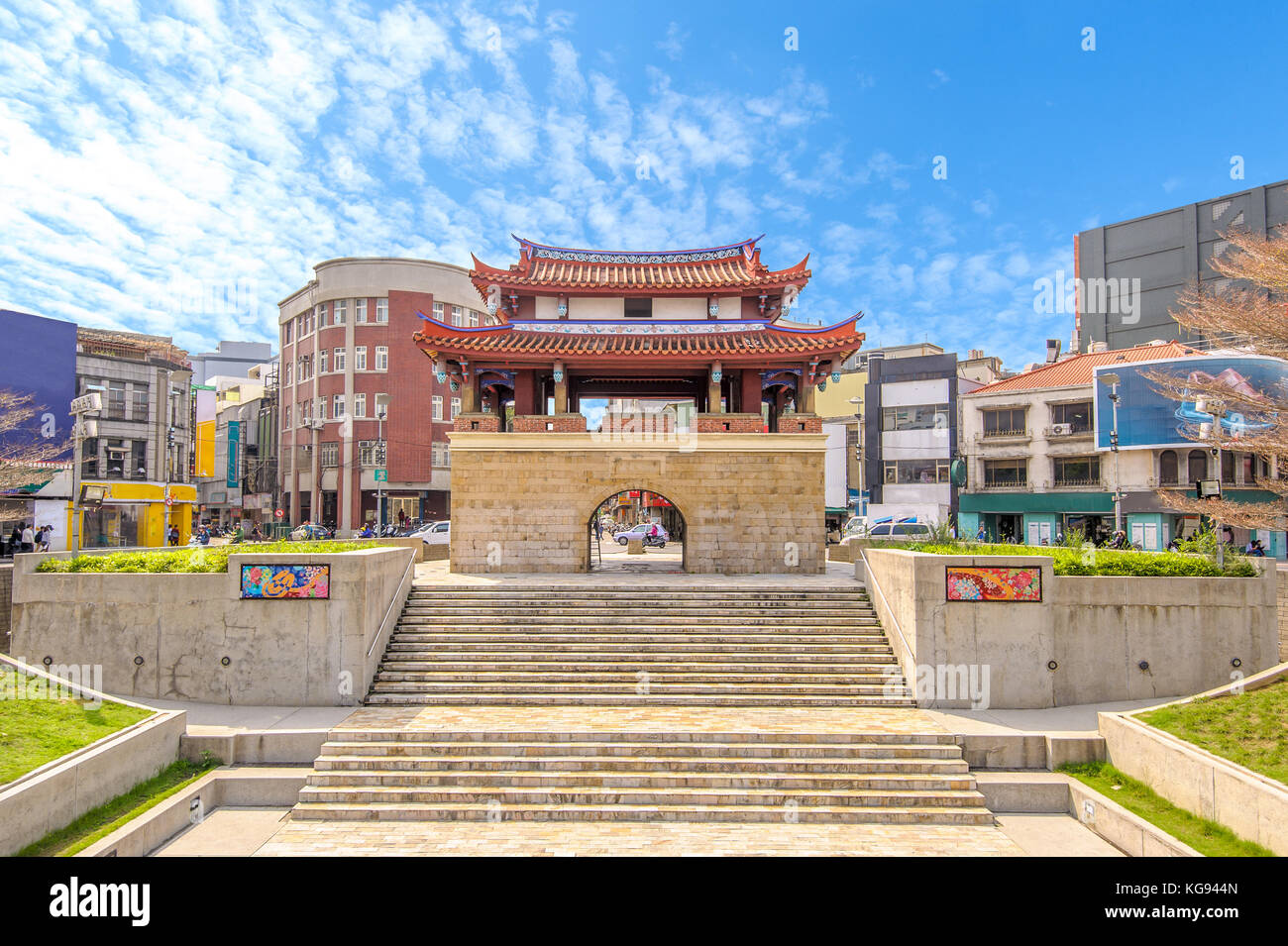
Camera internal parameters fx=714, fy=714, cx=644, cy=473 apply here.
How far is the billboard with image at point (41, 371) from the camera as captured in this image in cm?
3384

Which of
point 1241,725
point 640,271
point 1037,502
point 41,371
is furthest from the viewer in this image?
point 1037,502

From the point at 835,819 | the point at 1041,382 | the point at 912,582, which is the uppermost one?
the point at 1041,382

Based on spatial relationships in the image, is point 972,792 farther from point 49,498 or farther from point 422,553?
point 49,498

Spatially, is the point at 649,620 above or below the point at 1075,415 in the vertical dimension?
below

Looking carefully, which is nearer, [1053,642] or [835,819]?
[835,819]

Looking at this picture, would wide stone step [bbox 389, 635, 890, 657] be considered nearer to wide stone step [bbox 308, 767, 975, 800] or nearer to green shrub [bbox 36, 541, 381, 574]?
green shrub [bbox 36, 541, 381, 574]

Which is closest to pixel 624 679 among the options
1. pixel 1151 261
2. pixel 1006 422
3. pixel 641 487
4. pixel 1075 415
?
pixel 641 487

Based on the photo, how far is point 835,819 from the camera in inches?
384

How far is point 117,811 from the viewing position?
9117 millimetres

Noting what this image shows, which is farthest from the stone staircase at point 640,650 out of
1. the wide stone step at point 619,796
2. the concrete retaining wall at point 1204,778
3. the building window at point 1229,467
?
the building window at point 1229,467

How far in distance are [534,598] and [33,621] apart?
9569mm

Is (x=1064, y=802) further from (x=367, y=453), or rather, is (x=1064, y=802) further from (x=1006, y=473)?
(x=367, y=453)

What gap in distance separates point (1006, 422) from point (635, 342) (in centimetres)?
2733
